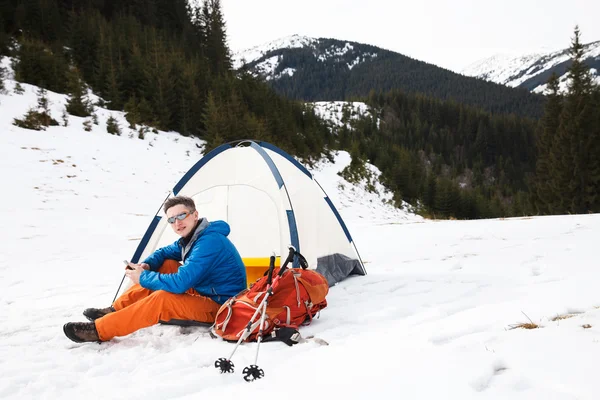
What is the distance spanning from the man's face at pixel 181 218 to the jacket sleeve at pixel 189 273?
24cm

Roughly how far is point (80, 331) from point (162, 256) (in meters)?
1.11

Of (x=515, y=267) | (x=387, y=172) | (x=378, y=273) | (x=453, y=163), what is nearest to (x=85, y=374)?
(x=378, y=273)

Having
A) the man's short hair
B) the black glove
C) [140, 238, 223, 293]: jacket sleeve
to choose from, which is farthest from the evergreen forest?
the black glove

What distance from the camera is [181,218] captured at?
144 inches

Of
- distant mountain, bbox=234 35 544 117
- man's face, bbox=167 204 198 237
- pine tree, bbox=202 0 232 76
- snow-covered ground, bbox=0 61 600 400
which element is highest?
distant mountain, bbox=234 35 544 117

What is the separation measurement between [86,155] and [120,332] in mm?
12921

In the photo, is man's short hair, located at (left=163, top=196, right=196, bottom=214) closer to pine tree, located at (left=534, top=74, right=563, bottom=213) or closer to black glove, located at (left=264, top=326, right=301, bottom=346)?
black glove, located at (left=264, top=326, right=301, bottom=346)

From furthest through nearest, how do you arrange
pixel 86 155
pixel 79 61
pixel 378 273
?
pixel 79 61 < pixel 86 155 < pixel 378 273

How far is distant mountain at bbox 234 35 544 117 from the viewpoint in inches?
4936

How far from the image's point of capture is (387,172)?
37062 mm

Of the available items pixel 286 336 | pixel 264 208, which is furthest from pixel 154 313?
pixel 264 208

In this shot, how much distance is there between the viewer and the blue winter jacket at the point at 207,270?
343 centimetres

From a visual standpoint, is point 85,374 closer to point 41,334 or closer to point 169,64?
point 41,334

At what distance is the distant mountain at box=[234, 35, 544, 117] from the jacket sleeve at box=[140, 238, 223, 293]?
363 ft
